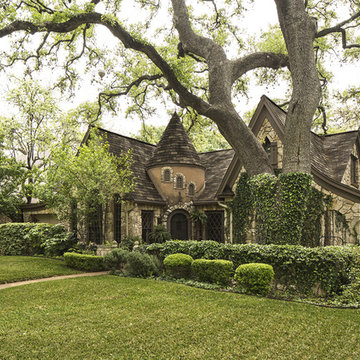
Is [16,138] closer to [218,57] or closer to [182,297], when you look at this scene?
[218,57]

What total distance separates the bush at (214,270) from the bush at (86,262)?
4.45 metres

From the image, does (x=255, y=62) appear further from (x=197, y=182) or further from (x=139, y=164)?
(x=139, y=164)

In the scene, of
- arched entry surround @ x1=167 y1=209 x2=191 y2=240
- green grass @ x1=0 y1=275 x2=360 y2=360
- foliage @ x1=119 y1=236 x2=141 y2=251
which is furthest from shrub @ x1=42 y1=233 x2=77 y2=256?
green grass @ x1=0 y1=275 x2=360 y2=360

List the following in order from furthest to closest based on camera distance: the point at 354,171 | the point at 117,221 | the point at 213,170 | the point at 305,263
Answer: the point at 213,170
the point at 117,221
the point at 354,171
the point at 305,263

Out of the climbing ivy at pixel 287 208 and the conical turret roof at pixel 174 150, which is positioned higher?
the conical turret roof at pixel 174 150

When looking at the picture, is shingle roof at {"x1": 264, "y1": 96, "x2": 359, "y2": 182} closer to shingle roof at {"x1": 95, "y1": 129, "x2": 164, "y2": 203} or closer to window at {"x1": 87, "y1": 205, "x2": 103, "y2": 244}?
shingle roof at {"x1": 95, "y1": 129, "x2": 164, "y2": 203}

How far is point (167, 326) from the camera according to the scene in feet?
19.4

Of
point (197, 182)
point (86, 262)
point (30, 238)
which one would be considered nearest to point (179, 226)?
point (197, 182)

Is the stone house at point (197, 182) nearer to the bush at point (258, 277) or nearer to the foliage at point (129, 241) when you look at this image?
the foliage at point (129, 241)

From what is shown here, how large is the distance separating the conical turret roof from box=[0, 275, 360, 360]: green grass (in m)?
10.5

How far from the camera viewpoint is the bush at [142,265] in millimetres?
11023

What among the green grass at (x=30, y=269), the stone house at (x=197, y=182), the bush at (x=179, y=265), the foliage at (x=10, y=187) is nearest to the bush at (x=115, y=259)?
the green grass at (x=30, y=269)

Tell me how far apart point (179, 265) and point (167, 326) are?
456 centimetres

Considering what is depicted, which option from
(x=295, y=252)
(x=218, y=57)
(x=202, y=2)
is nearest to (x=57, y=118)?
(x=202, y=2)
